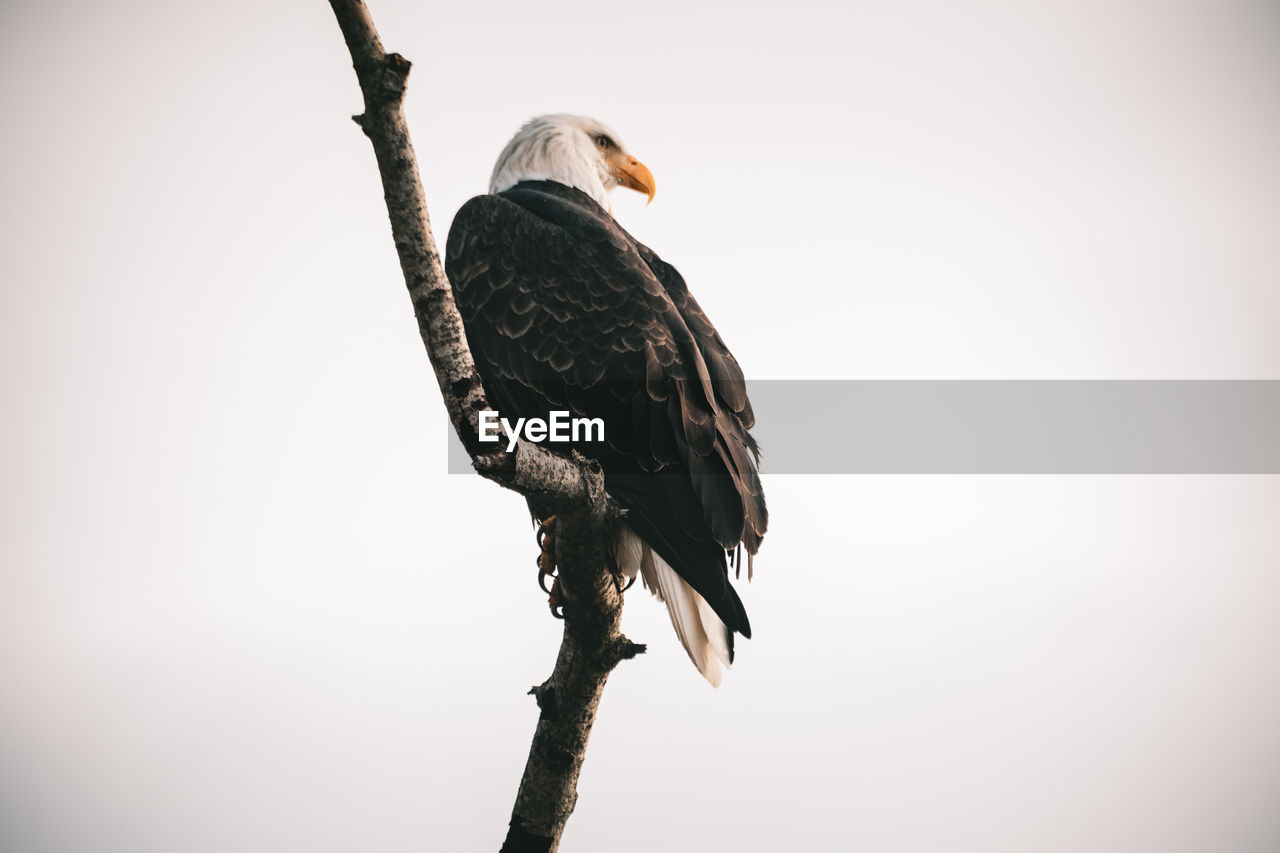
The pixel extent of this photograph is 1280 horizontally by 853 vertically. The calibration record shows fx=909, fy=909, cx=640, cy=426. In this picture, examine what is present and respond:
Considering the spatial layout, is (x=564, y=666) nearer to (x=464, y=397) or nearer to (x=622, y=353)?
(x=622, y=353)

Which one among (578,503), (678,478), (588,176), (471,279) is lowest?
(578,503)

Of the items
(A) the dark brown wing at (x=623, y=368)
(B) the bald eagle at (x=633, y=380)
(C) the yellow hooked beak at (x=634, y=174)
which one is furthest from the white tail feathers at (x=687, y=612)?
(C) the yellow hooked beak at (x=634, y=174)

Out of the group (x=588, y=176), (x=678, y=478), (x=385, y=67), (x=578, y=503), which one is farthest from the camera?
(x=588, y=176)

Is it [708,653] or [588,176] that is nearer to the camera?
[708,653]

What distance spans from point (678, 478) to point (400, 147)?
165cm

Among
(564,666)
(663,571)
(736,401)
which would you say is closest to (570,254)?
(736,401)

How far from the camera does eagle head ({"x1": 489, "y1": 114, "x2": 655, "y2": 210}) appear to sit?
4875mm

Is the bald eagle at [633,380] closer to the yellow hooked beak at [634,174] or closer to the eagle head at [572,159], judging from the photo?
the eagle head at [572,159]

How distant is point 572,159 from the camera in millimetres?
4914

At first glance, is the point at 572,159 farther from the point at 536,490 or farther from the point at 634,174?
the point at 536,490

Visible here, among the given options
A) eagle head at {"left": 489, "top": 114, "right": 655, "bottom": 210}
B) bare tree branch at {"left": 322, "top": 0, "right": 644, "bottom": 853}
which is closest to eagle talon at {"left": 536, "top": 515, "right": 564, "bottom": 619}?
bare tree branch at {"left": 322, "top": 0, "right": 644, "bottom": 853}

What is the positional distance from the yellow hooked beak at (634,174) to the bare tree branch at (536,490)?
271 cm

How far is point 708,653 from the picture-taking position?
11.6 ft

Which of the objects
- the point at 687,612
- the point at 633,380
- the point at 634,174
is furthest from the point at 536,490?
the point at 634,174
